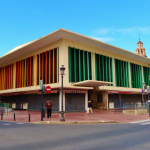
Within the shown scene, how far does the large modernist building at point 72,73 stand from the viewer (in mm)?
28859

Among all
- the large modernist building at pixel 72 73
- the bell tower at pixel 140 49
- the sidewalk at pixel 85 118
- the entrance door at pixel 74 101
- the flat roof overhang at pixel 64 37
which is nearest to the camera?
the sidewalk at pixel 85 118

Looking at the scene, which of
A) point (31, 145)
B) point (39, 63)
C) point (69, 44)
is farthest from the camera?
point (39, 63)

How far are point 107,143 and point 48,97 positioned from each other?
76.4 feet

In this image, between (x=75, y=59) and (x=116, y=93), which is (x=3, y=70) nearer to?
(x=75, y=59)

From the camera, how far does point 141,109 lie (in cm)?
2505

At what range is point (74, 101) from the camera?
28.8 metres

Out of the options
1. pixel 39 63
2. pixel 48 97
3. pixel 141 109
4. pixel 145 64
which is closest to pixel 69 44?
pixel 39 63

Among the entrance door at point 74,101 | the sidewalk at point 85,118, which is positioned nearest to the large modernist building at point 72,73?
the entrance door at point 74,101

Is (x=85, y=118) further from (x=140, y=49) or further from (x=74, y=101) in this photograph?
(x=140, y=49)

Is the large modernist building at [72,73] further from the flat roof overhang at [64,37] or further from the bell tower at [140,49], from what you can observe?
the bell tower at [140,49]

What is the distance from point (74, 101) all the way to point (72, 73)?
4.25 metres

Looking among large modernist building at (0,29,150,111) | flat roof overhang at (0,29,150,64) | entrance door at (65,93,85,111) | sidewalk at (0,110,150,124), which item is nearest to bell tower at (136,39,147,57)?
large modernist building at (0,29,150,111)

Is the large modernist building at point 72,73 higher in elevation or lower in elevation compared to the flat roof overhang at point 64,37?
lower

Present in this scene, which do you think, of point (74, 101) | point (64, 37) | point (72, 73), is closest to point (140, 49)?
point (72, 73)
